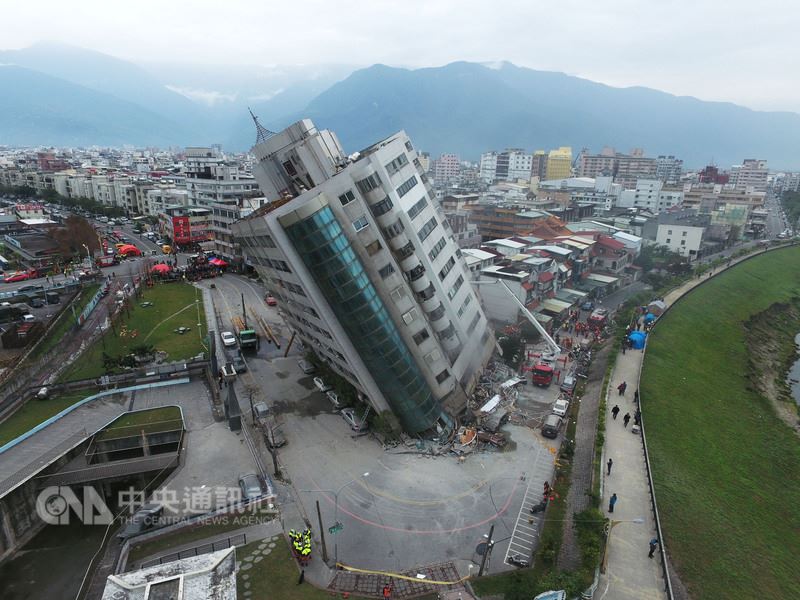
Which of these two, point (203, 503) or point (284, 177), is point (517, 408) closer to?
point (203, 503)

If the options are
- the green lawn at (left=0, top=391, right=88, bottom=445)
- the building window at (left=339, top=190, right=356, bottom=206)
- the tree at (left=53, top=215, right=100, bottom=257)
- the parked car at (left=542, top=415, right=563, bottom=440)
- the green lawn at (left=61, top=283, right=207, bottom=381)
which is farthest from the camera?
the tree at (left=53, top=215, right=100, bottom=257)

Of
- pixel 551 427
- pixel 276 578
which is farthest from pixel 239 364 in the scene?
pixel 551 427

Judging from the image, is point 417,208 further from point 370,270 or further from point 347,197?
point 370,270

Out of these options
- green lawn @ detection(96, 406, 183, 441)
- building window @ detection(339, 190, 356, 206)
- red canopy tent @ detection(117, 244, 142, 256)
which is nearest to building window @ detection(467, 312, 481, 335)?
building window @ detection(339, 190, 356, 206)

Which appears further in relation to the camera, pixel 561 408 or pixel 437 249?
pixel 437 249

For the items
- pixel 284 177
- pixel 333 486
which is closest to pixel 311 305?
pixel 333 486

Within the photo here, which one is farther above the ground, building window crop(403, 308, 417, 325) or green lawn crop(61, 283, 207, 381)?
building window crop(403, 308, 417, 325)

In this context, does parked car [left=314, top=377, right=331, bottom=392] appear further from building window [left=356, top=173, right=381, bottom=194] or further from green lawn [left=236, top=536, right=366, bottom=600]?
building window [left=356, top=173, right=381, bottom=194]

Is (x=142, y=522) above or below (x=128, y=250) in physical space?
below
